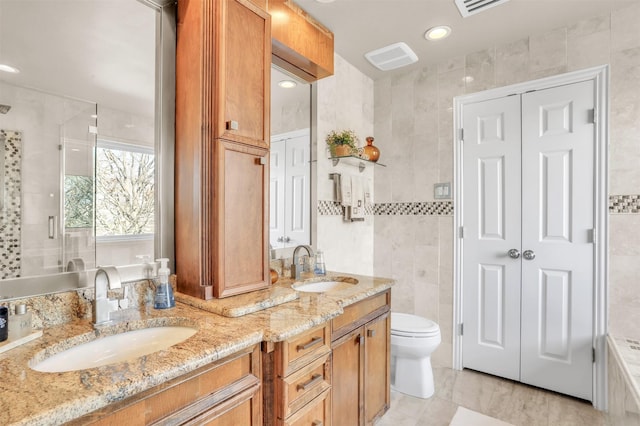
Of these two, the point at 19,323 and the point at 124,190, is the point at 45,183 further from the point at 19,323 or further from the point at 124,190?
the point at 19,323

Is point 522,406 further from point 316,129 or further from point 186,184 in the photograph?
point 186,184

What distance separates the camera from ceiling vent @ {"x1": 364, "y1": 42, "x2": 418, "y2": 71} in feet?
8.28

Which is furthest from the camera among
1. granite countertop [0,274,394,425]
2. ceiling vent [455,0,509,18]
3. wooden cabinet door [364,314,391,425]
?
ceiling vent [455,0,509,18]

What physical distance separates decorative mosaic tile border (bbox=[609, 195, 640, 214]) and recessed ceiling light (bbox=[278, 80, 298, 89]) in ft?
7.09

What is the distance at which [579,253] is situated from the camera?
2246mm

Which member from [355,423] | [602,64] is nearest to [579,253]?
[602,64]

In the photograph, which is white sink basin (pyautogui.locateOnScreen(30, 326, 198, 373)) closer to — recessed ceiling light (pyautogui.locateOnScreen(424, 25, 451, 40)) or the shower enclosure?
the shower enclosure

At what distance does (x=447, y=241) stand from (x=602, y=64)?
1.54 meters

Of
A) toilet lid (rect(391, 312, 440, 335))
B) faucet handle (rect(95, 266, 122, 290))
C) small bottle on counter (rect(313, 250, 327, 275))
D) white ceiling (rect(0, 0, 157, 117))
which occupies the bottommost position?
toilet lid (rect(391, 312, 440, 335))

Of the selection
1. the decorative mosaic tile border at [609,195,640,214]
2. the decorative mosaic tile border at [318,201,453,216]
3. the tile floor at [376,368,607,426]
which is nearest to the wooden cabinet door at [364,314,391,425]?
the tile floor at [376,368,607,426]

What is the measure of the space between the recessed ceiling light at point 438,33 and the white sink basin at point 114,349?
92.2 inches

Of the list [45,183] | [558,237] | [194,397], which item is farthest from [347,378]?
[558,237]

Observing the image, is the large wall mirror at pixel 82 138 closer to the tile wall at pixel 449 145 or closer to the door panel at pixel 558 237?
the tile wall at pixel 449 145

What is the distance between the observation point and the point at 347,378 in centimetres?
165
